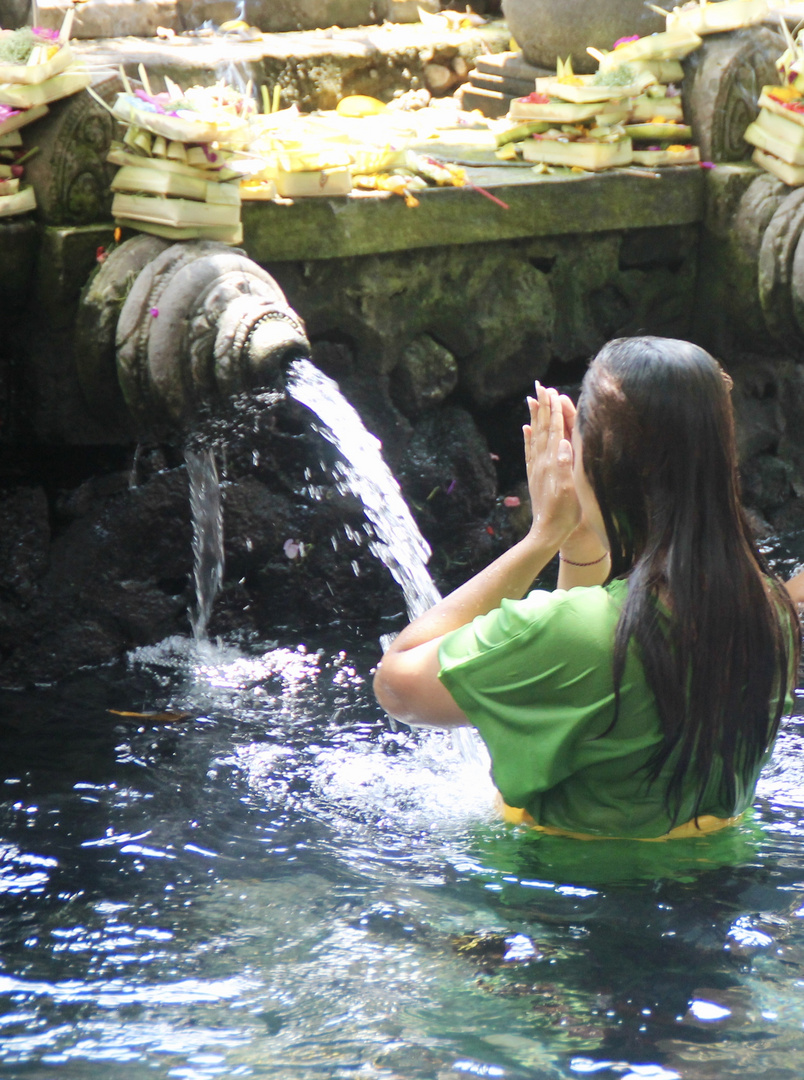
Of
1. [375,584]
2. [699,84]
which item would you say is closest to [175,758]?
[375,584]

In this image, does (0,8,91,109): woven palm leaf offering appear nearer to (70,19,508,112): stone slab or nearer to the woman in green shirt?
(70,19,508,112): stone slab

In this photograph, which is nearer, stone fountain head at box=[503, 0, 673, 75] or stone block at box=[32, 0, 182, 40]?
stone block at box=[32, 0, 182, 40]

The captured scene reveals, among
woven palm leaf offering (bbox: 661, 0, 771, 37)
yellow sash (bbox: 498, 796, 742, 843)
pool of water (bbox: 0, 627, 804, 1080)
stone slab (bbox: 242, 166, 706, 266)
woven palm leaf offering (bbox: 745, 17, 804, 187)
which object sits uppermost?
woven palm leaf offering (bbox: 661, 0, 771, 37)

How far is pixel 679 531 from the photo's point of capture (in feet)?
6.03

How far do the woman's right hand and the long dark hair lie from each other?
12 centimetres

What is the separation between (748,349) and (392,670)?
3.97 m

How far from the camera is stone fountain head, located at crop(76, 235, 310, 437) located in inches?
138

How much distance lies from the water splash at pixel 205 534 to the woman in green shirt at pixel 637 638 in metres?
2.47

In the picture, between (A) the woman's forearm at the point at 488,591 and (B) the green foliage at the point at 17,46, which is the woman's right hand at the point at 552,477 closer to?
(A) the woman's forearm at the point at 488,591

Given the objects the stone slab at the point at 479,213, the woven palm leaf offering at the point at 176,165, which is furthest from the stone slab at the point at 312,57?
the stone slab at the point at 479,213

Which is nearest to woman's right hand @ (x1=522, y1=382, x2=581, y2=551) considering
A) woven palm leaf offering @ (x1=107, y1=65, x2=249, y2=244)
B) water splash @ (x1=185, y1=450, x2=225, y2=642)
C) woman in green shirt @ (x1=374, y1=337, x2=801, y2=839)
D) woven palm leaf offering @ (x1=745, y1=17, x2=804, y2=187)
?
woman in green shirt @ (x1=374, y1=337, x2=801, y2=839)

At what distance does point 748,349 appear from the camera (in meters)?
5.48

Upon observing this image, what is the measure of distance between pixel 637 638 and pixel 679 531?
0.18 m

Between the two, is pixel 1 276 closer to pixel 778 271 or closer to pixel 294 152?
pixel 294 152
